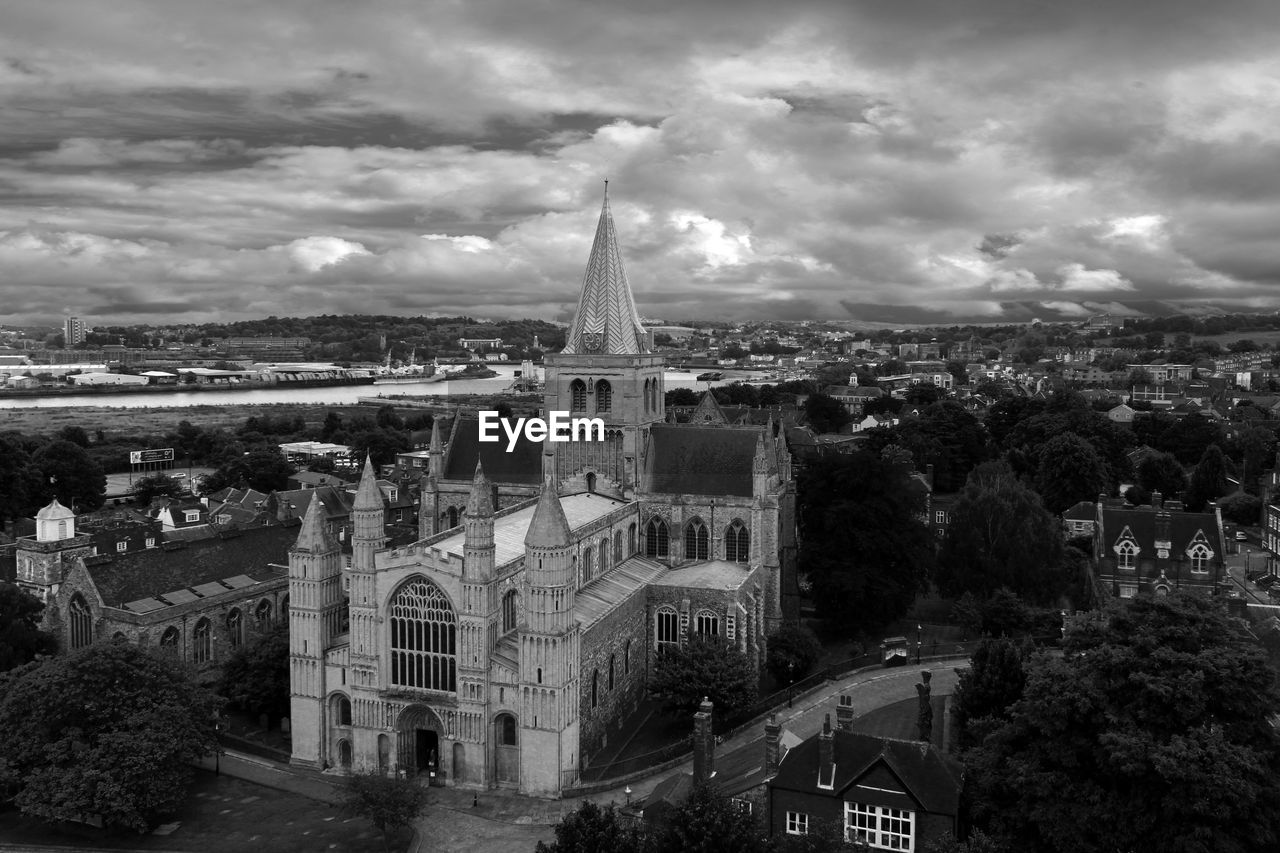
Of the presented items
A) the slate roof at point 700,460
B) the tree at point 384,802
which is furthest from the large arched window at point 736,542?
the tree at point 384,802

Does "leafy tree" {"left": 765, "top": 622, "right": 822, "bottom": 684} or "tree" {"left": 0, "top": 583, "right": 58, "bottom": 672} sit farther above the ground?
Result: "tree" {"left": 0, "top": 583, "right": 58, "bottom": 672}

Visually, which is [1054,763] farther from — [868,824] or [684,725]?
[684,725]

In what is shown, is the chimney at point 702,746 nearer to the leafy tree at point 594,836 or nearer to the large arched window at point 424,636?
the leafy tree at point 594,836

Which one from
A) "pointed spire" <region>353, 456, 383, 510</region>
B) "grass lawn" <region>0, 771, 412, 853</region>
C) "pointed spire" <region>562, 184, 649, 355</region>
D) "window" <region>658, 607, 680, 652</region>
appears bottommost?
"grass lawn" <region>0, 771, 412, 853</region>

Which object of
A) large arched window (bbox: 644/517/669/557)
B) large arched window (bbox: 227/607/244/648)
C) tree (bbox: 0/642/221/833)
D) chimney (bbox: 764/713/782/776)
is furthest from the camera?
large arched window (bbox: 644/517/669/557)

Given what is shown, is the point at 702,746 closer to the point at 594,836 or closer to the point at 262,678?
the point at 594,836

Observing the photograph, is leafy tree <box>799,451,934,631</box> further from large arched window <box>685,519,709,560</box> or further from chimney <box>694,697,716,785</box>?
chimney <box>694,697,716,785</box>

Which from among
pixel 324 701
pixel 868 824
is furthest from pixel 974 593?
pixel 324 701

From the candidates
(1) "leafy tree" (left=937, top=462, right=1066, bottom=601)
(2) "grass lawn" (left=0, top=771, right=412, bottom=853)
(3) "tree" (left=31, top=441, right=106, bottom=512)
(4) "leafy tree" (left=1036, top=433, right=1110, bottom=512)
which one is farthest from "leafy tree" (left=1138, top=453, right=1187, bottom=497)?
(3) "tree" (left=31, top=441, right=106, bottom=512)
